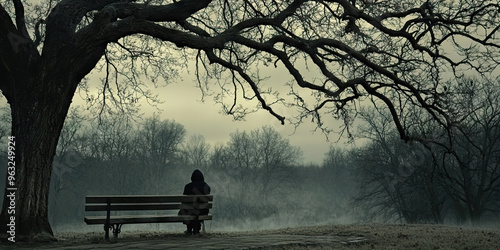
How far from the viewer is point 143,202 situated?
1175 centimetres

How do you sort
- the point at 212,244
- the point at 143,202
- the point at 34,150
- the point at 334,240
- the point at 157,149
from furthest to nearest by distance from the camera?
the point at 157,149
the point at 334,240
the point at 143,202
the point at 34,150
the point at 212,244

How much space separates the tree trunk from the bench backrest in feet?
3.75

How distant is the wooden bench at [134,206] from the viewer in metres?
11.1

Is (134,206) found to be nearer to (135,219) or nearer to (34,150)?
(135,219)

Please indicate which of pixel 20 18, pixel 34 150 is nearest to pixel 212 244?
pixel 34 150

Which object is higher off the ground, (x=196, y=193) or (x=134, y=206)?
(x=196, y=193)

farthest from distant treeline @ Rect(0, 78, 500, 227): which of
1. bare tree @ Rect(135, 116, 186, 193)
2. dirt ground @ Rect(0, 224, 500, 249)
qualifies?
dirt ground @ Rect(0, 224, 500, 249)

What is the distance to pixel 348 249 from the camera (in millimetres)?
10664

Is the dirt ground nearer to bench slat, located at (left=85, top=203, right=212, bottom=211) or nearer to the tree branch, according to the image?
bench slat, located at (left=85, top=203, right=212, bottom=211)

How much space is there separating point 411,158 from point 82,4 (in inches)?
1050

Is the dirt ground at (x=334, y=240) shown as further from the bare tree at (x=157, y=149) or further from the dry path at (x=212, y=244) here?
the bare tree at (x=157, y=149)

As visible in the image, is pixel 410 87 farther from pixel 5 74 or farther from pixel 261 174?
pixel 261 174

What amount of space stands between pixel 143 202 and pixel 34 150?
2446 millimetres

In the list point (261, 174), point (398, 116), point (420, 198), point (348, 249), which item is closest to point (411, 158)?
point (420, 198)
